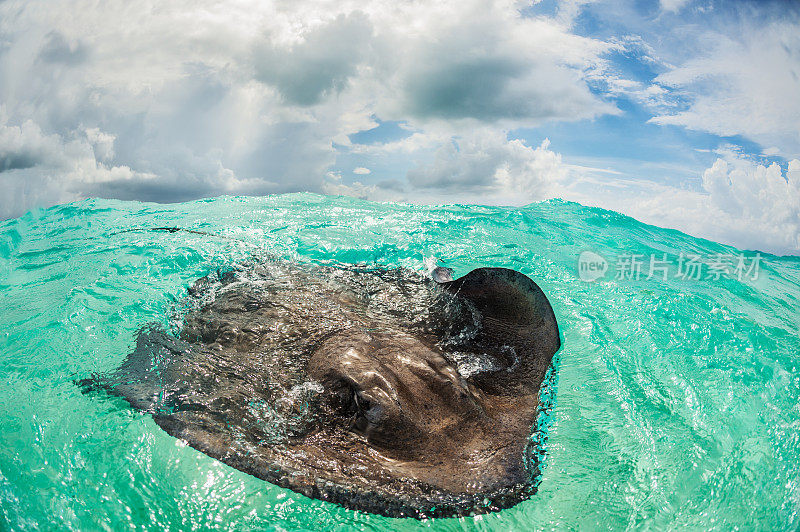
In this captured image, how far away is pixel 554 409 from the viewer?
4.16 metres

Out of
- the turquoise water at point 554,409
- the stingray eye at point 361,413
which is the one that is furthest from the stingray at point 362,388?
the turquoise water at point 554,409

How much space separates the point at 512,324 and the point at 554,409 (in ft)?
3.84

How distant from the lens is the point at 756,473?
3.84m

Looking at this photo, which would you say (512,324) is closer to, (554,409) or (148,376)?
(554,409)

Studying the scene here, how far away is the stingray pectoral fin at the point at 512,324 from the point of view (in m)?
4.18

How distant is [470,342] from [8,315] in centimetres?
713

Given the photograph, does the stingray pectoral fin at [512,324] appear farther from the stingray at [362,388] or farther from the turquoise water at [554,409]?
the turquoise water at [554,409]

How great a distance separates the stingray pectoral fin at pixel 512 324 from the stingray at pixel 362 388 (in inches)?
0.7

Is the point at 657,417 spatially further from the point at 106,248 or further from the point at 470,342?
the point at 106,248

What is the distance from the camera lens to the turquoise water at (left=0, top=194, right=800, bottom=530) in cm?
277

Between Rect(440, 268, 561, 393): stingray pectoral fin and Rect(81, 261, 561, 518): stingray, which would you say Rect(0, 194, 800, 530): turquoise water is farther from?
Rect(440, 268, 561, 393): stingray pectoral fin

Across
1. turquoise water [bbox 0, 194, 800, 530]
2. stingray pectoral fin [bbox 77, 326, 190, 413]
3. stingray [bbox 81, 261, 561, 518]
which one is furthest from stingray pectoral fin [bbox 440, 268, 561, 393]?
stingray pectoral fin [bbox 77, 326, 190, 413]

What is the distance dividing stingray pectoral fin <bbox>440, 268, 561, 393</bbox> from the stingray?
2 cm

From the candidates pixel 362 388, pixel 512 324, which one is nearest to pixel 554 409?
pixel 512 324
